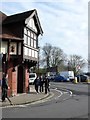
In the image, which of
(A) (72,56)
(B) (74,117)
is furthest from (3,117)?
(A) (72,56)

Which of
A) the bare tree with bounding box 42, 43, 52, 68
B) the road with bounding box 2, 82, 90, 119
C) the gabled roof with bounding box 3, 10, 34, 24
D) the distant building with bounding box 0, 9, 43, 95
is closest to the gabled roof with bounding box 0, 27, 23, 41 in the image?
the distant building with bounding box 0, 9, 43, 95

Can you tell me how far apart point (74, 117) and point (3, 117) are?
3021mm

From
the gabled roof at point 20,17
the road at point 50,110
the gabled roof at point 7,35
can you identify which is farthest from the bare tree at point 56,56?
the road at point 50,110

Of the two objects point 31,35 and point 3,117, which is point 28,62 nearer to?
point 31,35

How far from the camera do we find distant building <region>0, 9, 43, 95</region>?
80.4ft

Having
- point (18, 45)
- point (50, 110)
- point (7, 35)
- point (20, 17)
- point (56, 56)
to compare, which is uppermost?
point (56, 56)

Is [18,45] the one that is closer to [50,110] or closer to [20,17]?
[20,17]

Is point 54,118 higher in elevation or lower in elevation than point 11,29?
lower

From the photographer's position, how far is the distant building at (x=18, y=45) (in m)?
24.5

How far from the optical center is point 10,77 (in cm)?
2481

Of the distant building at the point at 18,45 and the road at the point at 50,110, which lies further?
the distant building at the point at 18,45

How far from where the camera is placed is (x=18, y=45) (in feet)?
84.0

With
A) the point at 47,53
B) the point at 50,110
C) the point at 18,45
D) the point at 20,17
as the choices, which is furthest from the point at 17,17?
the point at 47,53

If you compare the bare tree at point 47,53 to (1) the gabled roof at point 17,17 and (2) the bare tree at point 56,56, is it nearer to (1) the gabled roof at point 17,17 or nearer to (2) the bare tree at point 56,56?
(2) the bare tree at point 56,56
